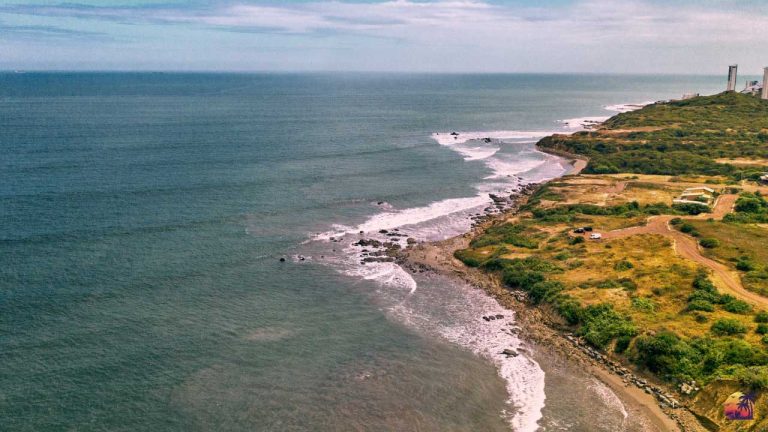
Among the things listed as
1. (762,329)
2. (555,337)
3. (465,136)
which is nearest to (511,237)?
(555,337)

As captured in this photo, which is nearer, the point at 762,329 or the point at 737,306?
the point at 762,329

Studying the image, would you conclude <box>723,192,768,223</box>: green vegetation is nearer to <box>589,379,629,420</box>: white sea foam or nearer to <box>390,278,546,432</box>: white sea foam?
<box>390,278,546,432</box>: white sea foam

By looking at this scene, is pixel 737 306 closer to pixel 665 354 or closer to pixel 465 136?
pixel 665 354

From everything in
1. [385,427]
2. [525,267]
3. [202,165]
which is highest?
[202,165]

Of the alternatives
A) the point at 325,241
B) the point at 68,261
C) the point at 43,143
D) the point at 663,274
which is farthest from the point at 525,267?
the point at 43,143

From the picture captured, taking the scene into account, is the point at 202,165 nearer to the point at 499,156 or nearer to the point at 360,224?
the point at 360,224

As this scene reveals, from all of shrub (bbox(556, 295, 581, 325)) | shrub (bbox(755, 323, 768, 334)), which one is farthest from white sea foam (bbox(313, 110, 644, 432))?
shrub (bbox(755, 323, 768, 334))

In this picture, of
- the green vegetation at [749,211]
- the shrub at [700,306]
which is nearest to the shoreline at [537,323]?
the shrub at [700,306]
